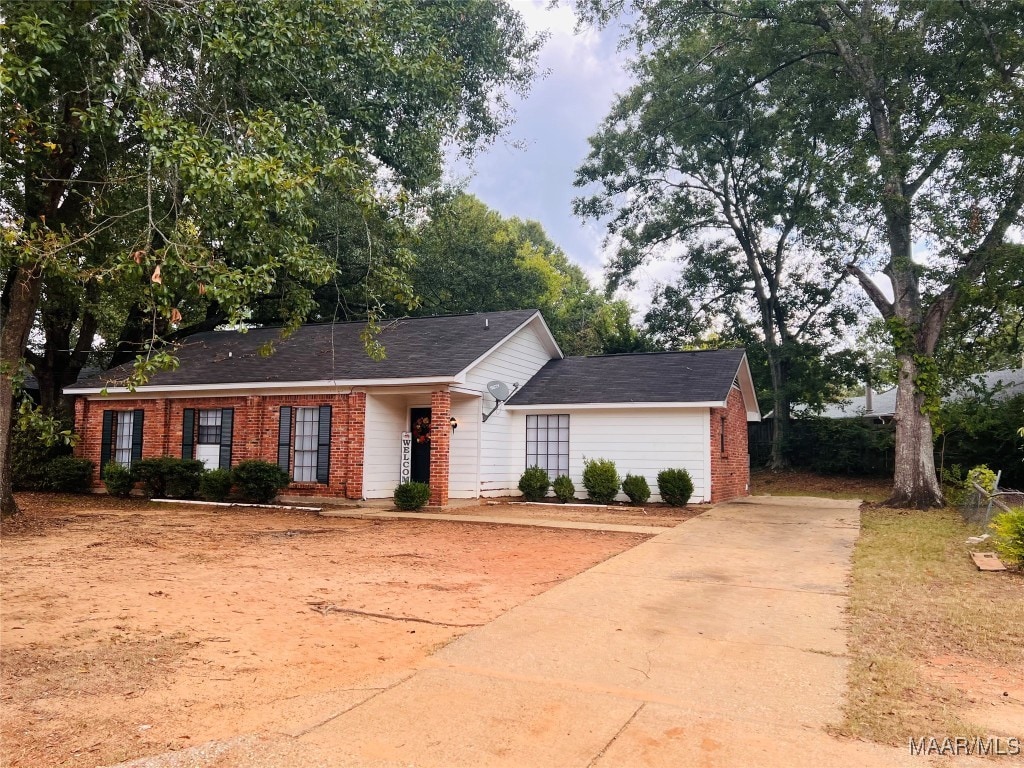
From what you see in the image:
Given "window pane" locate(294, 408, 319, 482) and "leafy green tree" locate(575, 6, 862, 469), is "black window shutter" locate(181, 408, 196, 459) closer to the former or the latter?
"window pane" locate(294, 408, 319, 482)

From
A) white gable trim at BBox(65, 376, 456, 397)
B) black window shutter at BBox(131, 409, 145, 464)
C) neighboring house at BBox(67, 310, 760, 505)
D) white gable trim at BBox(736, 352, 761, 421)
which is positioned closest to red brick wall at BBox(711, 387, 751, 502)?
neighboring house at BBox(67, 310, 760, 505)

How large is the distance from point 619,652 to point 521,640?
755mm

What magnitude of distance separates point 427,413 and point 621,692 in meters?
12.7

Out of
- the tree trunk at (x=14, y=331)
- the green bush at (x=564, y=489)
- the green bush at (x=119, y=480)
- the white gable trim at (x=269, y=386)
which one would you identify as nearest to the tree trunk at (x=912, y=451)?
the green bush at (x=564, y=489)

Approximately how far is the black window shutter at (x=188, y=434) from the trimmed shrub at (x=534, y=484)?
794cm

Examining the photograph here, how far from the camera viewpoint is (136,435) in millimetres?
17562

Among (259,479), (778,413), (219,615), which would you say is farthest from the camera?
(778,413)

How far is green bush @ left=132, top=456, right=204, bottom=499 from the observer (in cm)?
1598

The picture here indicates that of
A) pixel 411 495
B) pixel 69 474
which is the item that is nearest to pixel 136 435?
pixel 69 474

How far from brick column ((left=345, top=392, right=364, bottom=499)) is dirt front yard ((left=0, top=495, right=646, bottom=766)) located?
3.35 m

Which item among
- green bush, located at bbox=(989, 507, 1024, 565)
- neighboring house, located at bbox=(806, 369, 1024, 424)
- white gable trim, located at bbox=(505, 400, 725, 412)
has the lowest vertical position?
green bush, located at bbox=(989, 507, 1024, 565)

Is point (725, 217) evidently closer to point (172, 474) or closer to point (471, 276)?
point (471, 276)

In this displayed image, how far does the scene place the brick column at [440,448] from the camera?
14.6 meters

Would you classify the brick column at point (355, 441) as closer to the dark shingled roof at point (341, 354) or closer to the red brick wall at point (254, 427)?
the red brick wall at point (254, 427)
